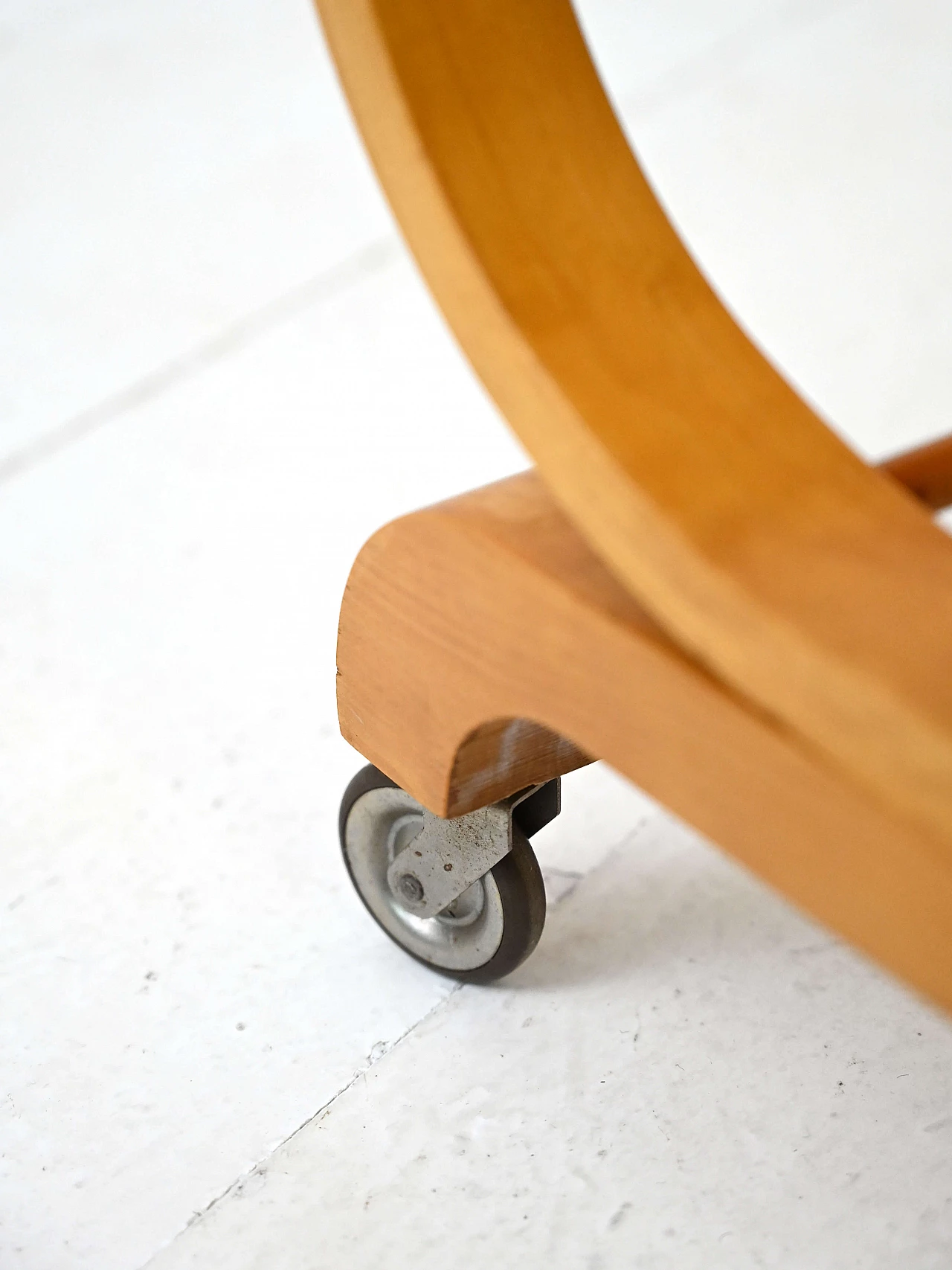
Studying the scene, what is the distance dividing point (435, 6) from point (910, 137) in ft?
5.13

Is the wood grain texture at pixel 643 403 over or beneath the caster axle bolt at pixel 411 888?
over

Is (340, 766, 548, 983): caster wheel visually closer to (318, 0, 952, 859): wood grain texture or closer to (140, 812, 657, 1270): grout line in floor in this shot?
(140, 812, 657, 1270): grout line in floor

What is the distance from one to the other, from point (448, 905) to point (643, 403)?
399 mm

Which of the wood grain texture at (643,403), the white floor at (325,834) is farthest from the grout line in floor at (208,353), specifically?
the wood grain texture at (643,403)

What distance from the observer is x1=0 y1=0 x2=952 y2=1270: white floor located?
2.36 feet

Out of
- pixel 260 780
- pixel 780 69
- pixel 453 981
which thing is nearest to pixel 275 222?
pixel 780 69

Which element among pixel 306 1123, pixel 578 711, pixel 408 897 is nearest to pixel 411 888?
pixel 408 897

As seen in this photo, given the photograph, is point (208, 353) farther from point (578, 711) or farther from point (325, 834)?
point (578, 711)

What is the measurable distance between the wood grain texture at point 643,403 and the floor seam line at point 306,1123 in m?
0.42

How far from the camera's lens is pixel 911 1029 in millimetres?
776

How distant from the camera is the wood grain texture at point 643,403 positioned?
1.52ft

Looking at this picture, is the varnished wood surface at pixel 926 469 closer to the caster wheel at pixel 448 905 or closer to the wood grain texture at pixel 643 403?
the wood grain texture at pixel 643 403

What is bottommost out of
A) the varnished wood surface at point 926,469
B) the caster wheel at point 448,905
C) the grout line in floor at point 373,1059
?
the grout line in floor at point 373,1059

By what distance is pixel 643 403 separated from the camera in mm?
521
